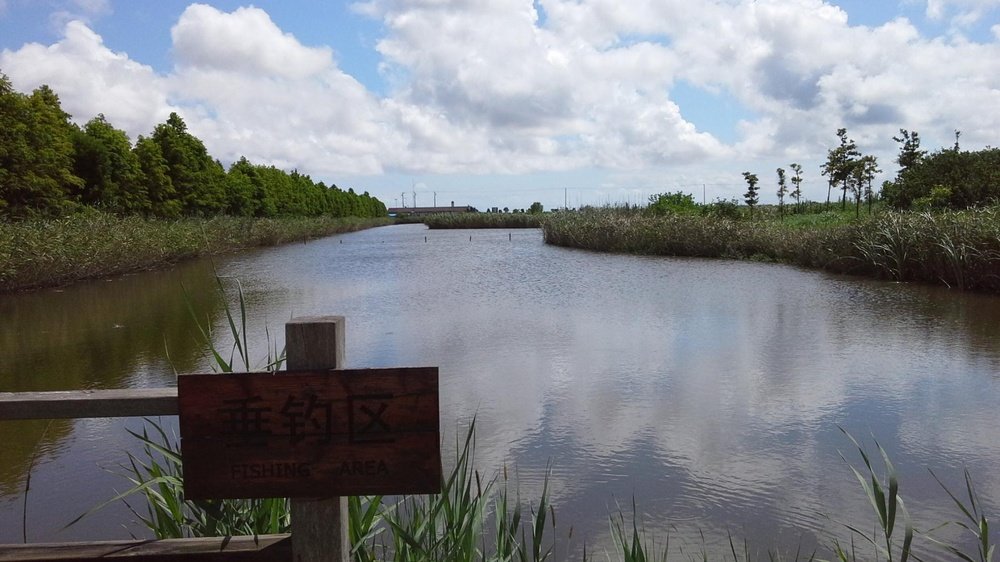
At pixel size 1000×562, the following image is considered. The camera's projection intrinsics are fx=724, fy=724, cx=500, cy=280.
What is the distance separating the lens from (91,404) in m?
1.55

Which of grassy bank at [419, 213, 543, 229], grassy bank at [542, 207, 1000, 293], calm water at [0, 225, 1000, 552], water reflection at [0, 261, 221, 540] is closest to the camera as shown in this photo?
calm water at [0, 225, 1000, 552]

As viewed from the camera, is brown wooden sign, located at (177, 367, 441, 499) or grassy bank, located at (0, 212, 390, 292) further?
grassy bank, located at (0, 212, 390, 292)

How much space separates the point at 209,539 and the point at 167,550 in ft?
0.29

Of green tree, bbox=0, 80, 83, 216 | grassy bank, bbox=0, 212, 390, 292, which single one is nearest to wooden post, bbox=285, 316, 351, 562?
grassy bank, bbox=0, 212, 390, 292

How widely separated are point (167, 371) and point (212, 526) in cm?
392

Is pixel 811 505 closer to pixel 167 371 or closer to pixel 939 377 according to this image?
pixel 939 377

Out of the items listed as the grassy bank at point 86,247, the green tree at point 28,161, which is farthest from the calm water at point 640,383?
the green tree at point 28,161

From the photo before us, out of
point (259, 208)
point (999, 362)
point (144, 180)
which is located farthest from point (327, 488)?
point (259, 208)

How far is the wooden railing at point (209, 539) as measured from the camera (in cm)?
147

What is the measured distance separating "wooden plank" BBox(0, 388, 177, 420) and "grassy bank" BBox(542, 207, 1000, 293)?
10.6 meters

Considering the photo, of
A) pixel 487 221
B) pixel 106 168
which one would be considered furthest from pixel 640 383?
pixel 487 221

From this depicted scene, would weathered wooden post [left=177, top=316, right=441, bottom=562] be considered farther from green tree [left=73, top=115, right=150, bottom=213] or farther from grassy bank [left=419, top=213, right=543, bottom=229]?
grassy bank [left=419, top=213, right=543, bottom=229]

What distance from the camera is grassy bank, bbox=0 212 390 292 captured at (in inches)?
402

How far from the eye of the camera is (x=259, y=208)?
→ 1245 inches
